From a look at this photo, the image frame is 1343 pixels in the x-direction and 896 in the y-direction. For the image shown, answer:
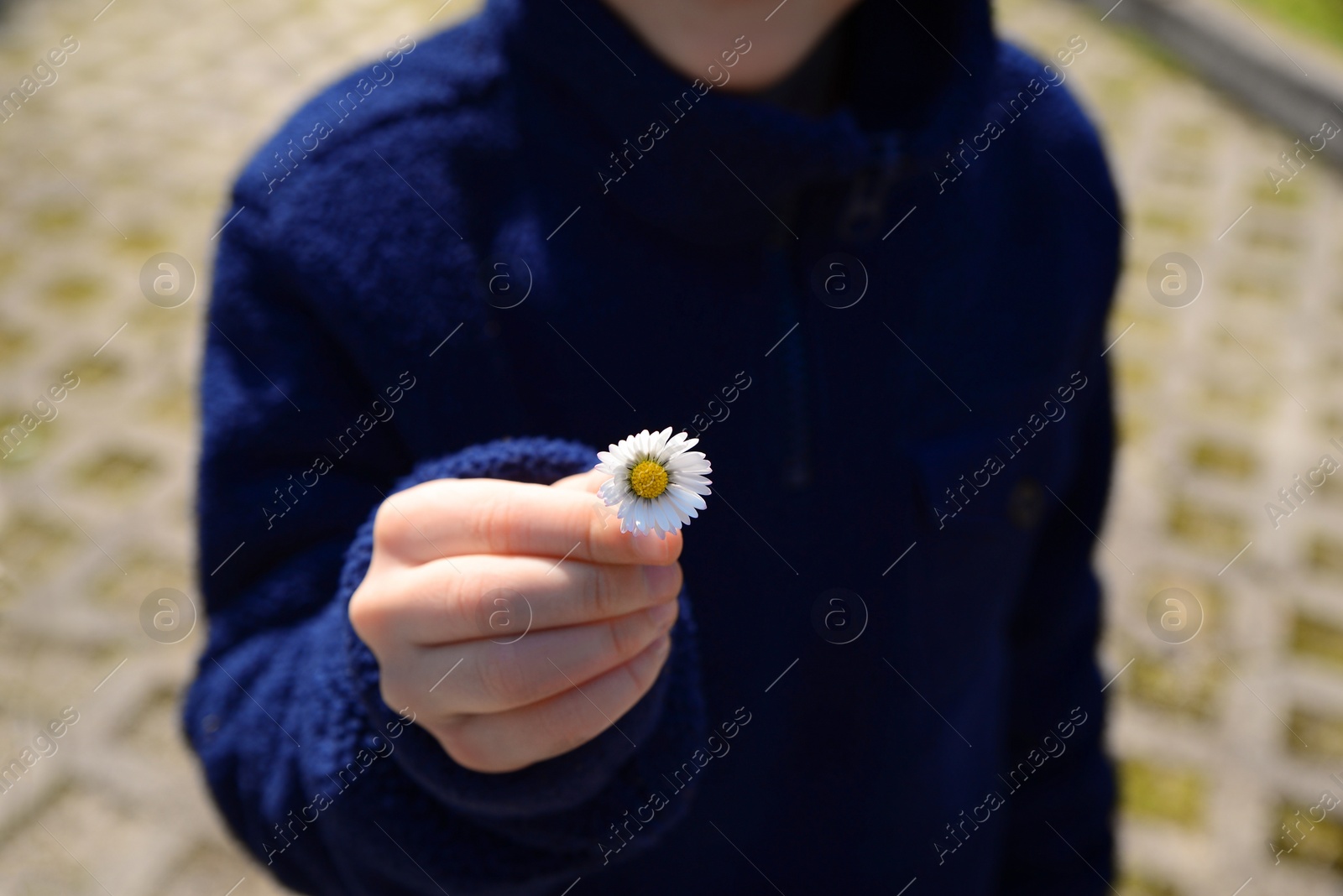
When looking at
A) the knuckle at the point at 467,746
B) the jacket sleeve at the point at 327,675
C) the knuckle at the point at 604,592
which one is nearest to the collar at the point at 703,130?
the jacket sleeve at the point at 327,675

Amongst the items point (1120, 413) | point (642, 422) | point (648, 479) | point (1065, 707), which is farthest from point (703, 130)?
point (1120, 413)

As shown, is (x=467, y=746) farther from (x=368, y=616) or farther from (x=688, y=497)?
(x=688, y=497)

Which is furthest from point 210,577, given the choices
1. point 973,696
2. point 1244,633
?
point 1244,633

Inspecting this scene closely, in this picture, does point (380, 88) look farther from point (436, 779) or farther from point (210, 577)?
point (436, 779)

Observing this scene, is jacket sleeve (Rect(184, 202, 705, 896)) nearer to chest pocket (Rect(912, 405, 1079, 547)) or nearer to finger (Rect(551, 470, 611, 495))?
finger (Rect(551, 470, 611, 495))

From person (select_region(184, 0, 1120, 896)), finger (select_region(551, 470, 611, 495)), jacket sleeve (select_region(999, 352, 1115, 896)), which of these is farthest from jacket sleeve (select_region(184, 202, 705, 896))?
jacket sleeve (select_region(999, 352, 1115, 896))

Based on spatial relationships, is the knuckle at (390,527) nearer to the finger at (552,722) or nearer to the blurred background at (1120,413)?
the finger at (552,722)
